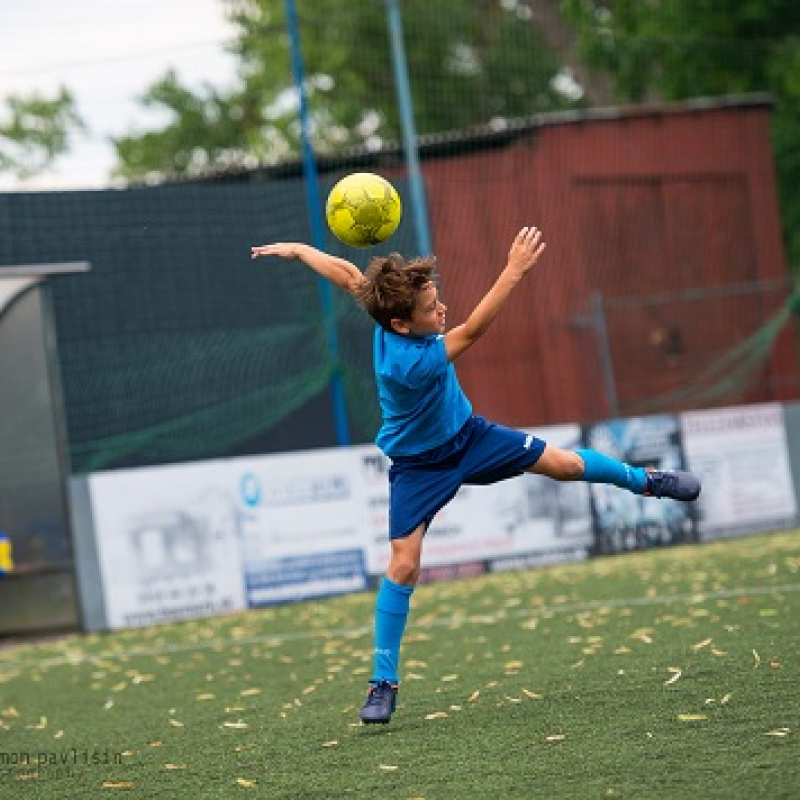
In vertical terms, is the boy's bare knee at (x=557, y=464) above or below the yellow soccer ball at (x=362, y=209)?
below

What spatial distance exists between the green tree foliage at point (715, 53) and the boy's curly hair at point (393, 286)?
19.0 m

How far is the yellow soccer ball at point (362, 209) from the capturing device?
7.93m

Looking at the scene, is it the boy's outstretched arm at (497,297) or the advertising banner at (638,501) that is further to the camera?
the advertising banner at (638,501)

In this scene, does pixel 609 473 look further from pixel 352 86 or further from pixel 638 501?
pixel 352 86

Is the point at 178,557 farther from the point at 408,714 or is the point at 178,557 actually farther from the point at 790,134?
the point at 790,134

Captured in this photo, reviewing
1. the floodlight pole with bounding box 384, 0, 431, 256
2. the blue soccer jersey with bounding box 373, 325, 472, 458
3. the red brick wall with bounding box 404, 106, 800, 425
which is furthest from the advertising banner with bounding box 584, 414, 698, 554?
the blue soccer jersey with bounding box 373, 325, 472, 458

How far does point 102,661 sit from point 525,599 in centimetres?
302

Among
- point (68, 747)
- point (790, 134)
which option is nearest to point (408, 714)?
point (68, 747)

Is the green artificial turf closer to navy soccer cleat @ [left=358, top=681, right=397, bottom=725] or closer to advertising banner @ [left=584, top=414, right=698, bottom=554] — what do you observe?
navy soccer cleat @ [left=358, top=681, right=397, bottom=725]

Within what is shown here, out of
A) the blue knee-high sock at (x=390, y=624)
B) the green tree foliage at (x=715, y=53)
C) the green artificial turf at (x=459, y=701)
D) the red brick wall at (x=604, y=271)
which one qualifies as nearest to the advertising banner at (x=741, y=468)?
the red brick wall at (x=604, y=271)

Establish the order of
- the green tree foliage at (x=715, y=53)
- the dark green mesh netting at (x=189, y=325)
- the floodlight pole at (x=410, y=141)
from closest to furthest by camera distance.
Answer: the dark green mesh netting at (x=189, y=325)
the floodlight pole at (x=410, y=141)
the green tree foliage at (x=715, y=53)

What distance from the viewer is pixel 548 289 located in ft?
70.4

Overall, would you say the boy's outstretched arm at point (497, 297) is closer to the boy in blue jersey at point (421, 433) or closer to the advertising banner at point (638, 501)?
the boy in blue jersey at point (421, 433)

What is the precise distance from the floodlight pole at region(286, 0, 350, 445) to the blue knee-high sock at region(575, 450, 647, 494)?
9.28m
